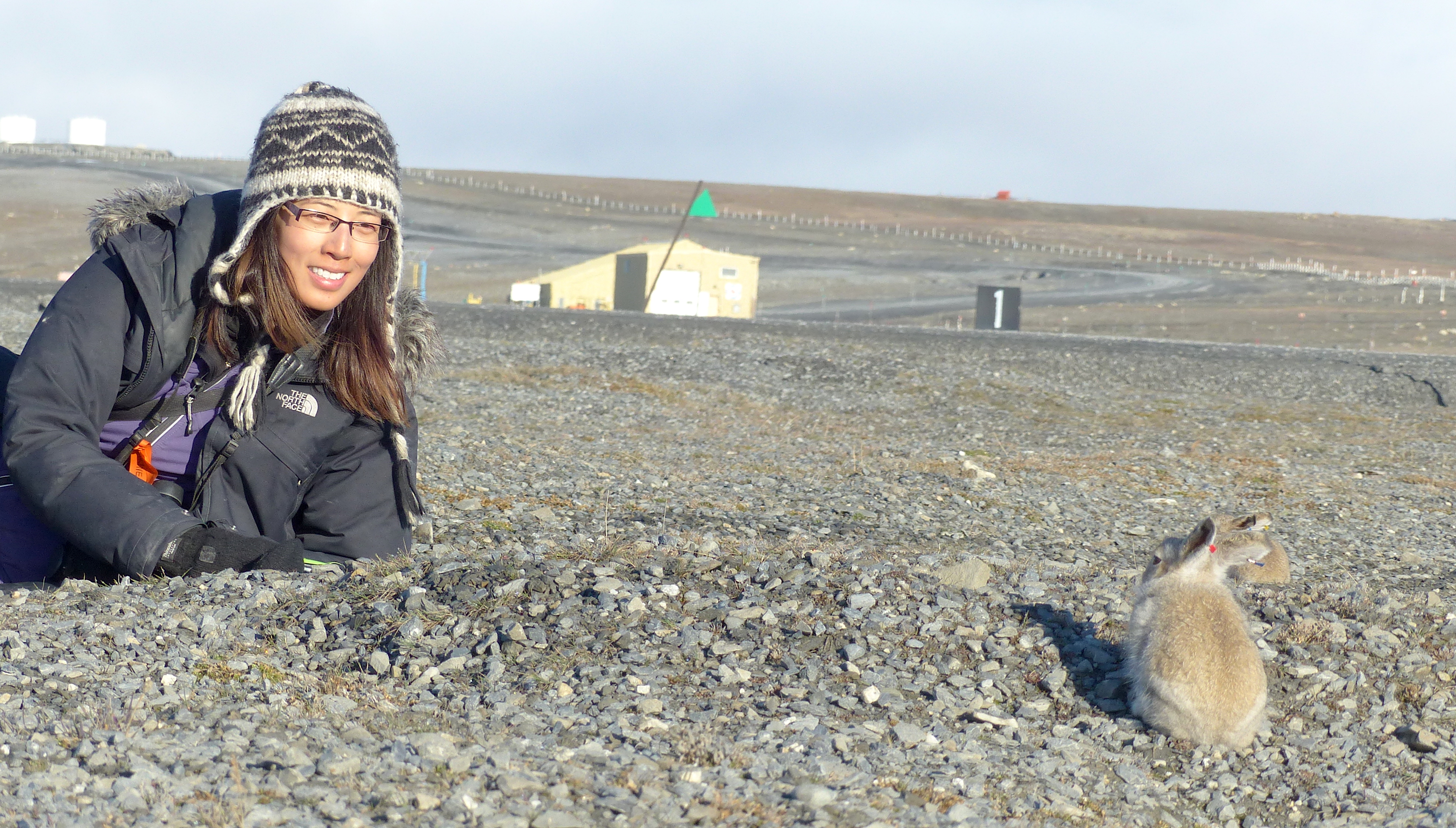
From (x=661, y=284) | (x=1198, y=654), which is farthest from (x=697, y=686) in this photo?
(x=661, y=284)

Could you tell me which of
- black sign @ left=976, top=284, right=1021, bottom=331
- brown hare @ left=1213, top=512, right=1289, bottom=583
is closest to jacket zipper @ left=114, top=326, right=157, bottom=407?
brown hare @ left=1213, top=512, right=1289, bottom=583

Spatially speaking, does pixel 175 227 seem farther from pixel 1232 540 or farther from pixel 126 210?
pixel 1232 540

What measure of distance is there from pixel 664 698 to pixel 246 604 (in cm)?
187

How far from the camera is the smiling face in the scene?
16.2 ft

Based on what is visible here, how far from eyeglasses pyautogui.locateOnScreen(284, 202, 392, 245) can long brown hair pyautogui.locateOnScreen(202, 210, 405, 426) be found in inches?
3.6

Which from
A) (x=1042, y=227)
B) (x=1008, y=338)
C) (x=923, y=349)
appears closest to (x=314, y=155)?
(x=923, y=349)

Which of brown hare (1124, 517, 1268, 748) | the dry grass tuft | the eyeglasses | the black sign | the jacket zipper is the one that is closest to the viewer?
brown hare (1124, 517, 1268, 748)

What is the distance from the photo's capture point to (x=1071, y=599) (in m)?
5.71

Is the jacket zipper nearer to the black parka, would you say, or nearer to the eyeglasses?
the black parka

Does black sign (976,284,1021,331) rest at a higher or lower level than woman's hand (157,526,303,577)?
higher

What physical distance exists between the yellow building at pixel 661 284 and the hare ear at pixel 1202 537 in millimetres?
33503

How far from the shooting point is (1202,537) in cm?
439

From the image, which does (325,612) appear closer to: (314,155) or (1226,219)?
(314,155)

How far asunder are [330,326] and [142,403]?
82 cm
